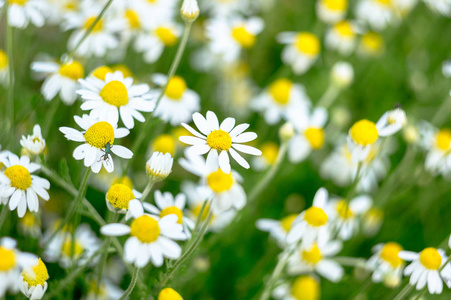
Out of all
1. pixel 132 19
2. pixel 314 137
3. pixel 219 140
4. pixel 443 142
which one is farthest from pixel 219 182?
pixel 443 142

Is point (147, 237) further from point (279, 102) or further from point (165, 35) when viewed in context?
point (279, 102)

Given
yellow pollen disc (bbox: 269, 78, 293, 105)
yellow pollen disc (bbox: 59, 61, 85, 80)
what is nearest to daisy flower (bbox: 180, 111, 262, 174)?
yellow pollen disc (bbox: 59, 61, 85, 80)

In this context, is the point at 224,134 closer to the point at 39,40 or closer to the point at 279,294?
the point at 279,294

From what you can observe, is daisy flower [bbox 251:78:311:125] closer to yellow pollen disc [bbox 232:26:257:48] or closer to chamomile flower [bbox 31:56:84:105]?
yellow pollen disc [bbox 232:26:257:48]

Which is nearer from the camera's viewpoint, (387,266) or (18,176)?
(18,176)

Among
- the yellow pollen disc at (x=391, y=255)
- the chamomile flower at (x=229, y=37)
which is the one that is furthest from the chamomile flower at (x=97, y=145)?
the chamomile flower at (x=229, y=37)

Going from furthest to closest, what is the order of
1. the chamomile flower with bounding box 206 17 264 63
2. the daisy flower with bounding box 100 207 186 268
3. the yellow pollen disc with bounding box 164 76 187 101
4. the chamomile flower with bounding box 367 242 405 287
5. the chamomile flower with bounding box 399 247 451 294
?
the chamomile flower with bounding box 206 17 264 63 < the yellow pollen disc with bounding box 164 76 187 101 < the chamomile flower with bounding box 367 242 405 287 < the chamomile flower with bounding box 399 247 451 294 < the daisy flower with bounding box 100 207 186 268
